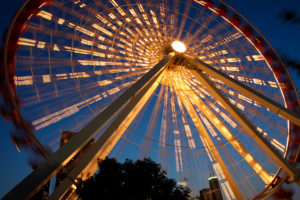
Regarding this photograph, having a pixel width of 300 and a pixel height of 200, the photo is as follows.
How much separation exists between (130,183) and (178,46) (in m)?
8.77

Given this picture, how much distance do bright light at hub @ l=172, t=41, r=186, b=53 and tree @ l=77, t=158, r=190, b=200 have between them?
7150 millimetres

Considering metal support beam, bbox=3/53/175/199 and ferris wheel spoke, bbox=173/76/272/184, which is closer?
metal support beam, bbox=3/53/175/199

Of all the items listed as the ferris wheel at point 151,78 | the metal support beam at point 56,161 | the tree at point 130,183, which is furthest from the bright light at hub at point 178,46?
the tree at point 130,183

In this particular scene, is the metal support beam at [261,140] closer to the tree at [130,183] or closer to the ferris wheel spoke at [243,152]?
the ferris wheel spoke at [243,152]

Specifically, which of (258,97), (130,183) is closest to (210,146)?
(258,97)

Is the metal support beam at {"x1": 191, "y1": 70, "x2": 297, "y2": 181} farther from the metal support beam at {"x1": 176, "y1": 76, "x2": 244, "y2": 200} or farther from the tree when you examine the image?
the tree

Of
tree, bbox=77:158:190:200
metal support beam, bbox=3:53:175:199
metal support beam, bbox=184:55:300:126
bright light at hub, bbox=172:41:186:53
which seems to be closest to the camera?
metal support beam, bbox=3:53:175:199

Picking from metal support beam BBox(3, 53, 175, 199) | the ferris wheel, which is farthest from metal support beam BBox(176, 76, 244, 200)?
metal support beam BBox(3, 53, 175, 199)

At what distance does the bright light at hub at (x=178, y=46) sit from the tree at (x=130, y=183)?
715 cm

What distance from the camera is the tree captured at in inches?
244

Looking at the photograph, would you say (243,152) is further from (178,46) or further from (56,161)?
(56,161)

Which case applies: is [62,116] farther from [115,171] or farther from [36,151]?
[115,171]

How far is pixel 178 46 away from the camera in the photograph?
42.1 ft

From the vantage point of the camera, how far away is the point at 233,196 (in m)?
11.5
